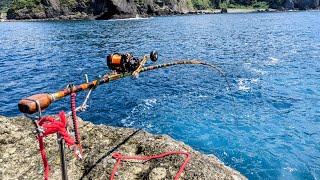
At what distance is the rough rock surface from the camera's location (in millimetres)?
6777

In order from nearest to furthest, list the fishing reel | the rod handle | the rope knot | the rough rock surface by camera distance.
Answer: the rod handle, the rough rock surface, the rope knot, the fishing reel

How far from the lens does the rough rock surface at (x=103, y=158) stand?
6777mm

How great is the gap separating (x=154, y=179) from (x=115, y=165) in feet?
3.61

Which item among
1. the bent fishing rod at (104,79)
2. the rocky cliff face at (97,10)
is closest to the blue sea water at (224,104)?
the bent fishing rod at (104,79)

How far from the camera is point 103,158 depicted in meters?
7.28

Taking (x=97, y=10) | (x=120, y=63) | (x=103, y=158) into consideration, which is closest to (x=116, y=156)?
(x=103, y=158)

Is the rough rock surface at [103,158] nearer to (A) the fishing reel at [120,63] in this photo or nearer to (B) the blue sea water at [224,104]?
(A) the fishing reel at [120,63]

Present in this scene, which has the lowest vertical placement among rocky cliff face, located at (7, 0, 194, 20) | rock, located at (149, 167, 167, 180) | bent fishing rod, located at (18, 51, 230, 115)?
rock, located at (149, 167, 167, 180)

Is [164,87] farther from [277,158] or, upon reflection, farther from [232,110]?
[277,158]

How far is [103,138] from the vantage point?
27.2 ft

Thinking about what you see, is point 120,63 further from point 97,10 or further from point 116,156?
point 97,10

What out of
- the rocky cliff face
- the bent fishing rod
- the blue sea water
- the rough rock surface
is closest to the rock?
the rough rock surface

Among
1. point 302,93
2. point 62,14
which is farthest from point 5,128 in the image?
point 62,14

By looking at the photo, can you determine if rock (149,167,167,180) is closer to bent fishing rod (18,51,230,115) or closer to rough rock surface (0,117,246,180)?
rough rock surface (0,117,246,180)
